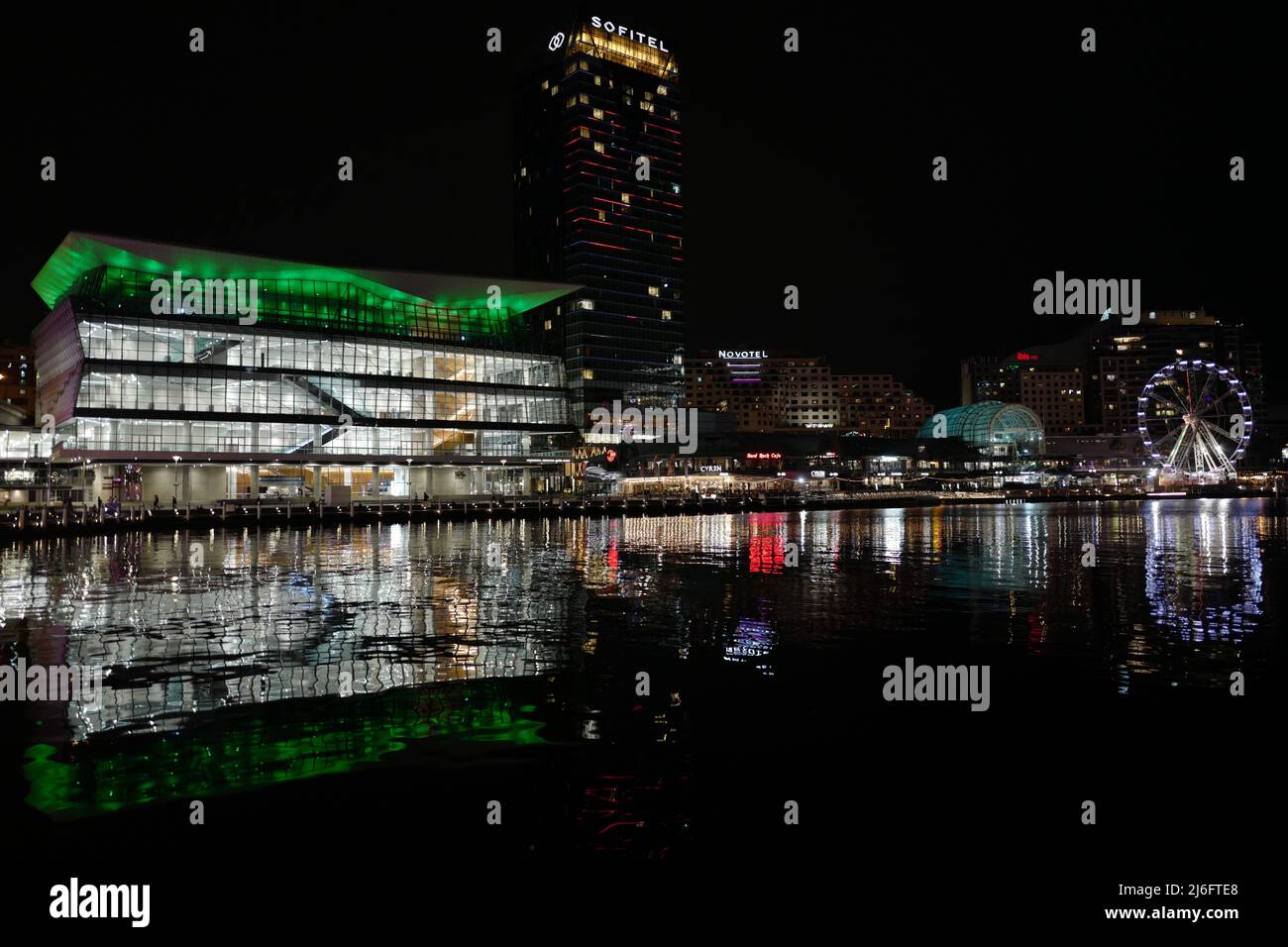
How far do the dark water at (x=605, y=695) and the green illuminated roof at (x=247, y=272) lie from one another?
57.3m

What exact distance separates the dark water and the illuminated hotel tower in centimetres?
15802

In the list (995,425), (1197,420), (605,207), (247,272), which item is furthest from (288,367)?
(995,425)

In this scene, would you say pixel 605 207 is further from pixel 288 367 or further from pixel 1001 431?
pixel 288 367

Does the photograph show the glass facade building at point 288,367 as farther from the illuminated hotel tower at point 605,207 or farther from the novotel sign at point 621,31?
the novotel sign at point 621,31

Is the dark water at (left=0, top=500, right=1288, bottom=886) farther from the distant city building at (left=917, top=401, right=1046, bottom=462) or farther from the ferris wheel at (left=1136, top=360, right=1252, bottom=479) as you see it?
the distant city building at (left=917, top=401, right=1046, bottom=462)

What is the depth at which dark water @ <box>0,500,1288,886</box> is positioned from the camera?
916 cm

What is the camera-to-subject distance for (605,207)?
612ft

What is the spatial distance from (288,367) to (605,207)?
11412 cm

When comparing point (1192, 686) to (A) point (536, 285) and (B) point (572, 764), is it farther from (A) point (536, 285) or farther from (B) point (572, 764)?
(A) point (536, 285)

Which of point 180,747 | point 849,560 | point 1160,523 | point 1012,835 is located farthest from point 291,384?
point 1012,835

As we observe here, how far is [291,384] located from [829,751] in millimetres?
82771

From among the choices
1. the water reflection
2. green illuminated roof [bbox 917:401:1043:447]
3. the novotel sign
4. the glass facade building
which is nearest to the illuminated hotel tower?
the novotel sign

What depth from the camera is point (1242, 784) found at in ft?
32.1
